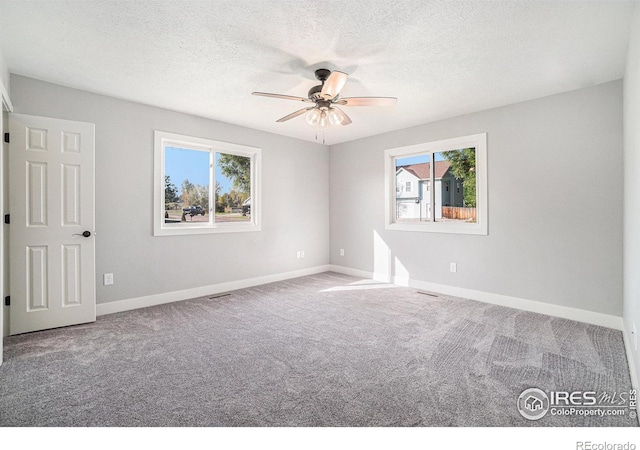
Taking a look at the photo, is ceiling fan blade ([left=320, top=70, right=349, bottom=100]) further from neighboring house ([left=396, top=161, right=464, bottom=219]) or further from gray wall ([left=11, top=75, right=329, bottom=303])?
neighboring house ([left=396, top=161, right=464, bottom=219])

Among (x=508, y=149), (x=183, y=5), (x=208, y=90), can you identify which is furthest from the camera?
(x=508, y=149)

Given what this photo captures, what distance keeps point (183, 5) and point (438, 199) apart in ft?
12.9

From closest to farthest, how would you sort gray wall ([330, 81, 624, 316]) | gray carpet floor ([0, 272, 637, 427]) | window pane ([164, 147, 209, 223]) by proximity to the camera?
gray carpet floor ([0, 272, 637, 427]), gray wall ([330, 81, 624, 316]), window pane ([164, 147, 209, 223])

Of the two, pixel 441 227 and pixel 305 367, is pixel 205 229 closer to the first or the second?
pixel 305 367

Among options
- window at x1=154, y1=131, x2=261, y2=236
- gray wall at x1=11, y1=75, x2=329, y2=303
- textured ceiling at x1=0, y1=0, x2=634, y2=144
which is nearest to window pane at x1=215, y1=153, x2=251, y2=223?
window at x1=154, y1=131, x2=261, y2=236

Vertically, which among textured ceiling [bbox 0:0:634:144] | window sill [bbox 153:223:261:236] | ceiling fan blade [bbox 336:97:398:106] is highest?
textured ceiling [bbox 0:0:634:144]

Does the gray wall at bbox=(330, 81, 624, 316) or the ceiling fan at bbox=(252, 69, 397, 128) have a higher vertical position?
the ceiling fan at bbox=(252, 69, 397, 128)

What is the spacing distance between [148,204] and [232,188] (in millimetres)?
1292

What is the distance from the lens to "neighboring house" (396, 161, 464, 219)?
4508 mm

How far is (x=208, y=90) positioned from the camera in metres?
3.41

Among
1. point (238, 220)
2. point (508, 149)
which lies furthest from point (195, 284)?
point (508, 149)

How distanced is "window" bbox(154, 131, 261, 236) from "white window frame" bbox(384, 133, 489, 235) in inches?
87.0

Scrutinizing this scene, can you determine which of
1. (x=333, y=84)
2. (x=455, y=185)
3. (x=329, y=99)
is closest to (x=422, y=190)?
(x=455, y=185)
